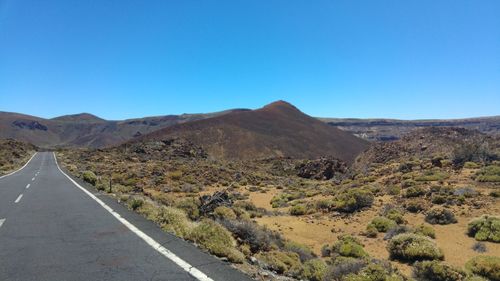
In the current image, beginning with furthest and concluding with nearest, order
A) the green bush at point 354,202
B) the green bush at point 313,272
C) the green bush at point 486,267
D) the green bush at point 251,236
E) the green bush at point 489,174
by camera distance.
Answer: the green bush at point 489,174, the green bush at point 354,202, the green bush at point 486,267, the green bush at point 251,236, the green bush at point 313,272

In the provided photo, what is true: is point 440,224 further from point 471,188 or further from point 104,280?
point 104,280

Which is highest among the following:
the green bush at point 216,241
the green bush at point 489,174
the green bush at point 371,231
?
the green bush at point 216,241

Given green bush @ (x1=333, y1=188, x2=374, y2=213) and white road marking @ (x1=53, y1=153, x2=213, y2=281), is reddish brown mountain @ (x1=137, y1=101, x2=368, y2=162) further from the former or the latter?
white road marking @ (x1=53, y1=153, x2=213, y2=281)

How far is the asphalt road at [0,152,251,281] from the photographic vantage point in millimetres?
6023

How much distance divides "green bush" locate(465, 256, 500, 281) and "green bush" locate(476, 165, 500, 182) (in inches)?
522

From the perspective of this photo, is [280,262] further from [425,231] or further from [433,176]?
[433,176]

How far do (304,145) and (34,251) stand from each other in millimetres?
92313

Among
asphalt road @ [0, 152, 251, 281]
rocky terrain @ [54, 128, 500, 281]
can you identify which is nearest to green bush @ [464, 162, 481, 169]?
rocky terrain @ [54, 128, 500, 281]

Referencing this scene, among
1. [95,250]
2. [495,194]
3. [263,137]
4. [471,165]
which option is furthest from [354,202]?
[263,137]

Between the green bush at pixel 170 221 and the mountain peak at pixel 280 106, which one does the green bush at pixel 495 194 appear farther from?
the mountain peak at pixel 280 106

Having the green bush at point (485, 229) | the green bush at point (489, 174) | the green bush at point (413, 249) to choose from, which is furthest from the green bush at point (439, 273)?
the green bush at point (489, 174)

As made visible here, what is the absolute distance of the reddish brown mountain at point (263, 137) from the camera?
8675 cm

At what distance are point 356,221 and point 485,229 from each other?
6.04 metres

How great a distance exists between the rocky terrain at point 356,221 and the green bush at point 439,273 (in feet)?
0.10
